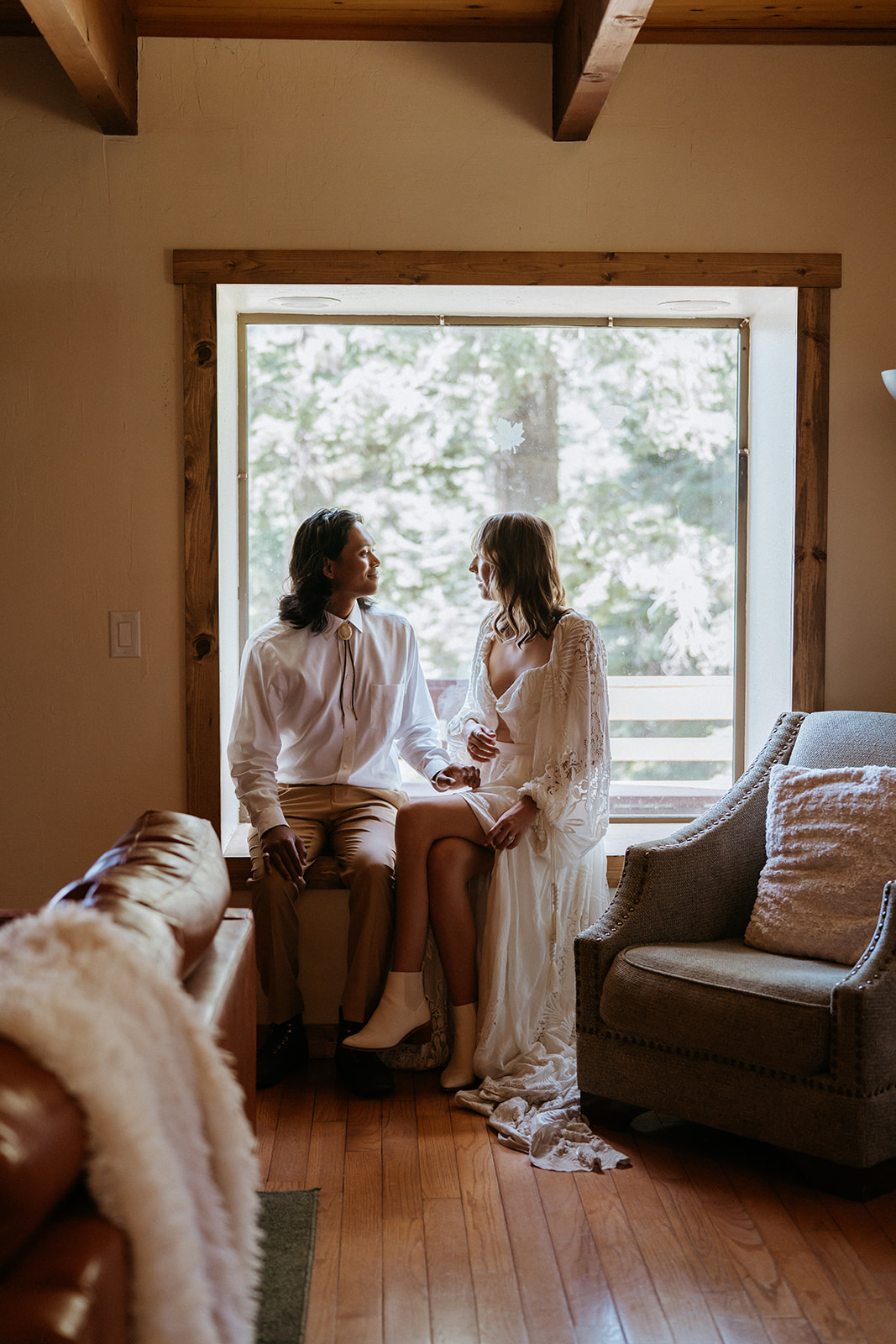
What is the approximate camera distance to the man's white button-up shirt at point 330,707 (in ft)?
9.93

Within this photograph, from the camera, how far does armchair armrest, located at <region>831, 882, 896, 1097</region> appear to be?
2.11m

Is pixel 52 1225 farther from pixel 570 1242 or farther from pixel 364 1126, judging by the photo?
pixel 364 1126

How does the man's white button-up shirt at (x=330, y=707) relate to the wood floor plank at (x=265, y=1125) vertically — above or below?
above

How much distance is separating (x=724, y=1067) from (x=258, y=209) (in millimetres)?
2501

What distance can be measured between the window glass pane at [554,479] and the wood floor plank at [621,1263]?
1485mm

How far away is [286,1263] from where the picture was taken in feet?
6.29

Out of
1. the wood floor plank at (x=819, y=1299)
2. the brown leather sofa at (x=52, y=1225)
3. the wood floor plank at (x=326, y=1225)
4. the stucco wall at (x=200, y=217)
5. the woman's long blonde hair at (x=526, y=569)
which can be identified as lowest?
the wood floor plank at (x=326, y=1225)

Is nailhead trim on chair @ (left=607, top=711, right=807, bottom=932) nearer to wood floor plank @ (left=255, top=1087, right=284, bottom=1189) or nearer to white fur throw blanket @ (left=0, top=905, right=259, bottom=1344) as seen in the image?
wood floor plank @ (left=255, top=1087, right=284, bottom=1189)

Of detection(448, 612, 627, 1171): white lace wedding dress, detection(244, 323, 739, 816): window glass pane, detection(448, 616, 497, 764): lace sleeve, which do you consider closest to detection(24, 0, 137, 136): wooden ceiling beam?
detection(244, 323, 739, 816): window glass pane

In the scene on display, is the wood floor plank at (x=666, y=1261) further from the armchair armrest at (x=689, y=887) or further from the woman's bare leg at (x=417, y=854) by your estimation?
the woman's bare leg at (x=417, y=854)

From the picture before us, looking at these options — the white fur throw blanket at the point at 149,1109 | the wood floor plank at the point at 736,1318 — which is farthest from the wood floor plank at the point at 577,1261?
the white fur throw blanket at the point at 149,1109

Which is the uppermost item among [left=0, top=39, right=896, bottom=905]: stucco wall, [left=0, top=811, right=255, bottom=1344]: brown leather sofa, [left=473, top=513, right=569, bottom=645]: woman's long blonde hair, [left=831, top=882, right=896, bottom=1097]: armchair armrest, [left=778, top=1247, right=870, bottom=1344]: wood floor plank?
[left=0, top=39, right=896, bottom=905]: stucco wall

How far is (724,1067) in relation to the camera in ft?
7.40

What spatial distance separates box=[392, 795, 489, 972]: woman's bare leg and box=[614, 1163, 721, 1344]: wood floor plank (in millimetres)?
759
